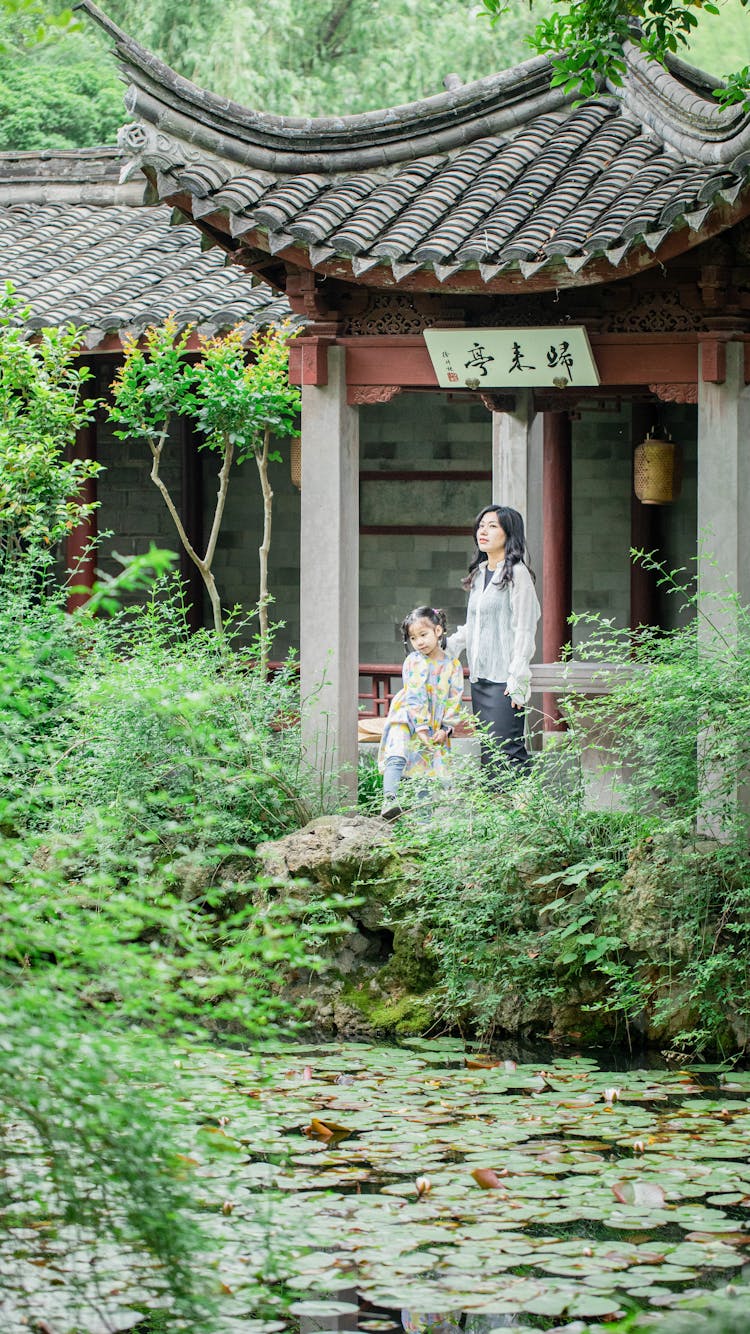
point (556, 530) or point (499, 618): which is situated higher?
point (556, 530)

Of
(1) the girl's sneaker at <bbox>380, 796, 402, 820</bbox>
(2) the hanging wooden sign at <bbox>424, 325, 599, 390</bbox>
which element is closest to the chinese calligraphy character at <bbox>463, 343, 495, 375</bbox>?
(2) the hanging wooden sign at <bbox>424, 325, 599, 390</bbox>

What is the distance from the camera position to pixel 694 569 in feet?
42.0

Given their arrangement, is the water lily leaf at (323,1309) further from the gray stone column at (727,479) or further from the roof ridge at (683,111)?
the roof ridge at (683,111)

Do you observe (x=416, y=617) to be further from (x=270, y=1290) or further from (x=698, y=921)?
(x=270, y=1290)

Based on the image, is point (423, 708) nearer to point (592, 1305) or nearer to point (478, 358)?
point (478, 358)

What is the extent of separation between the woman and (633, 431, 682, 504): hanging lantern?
2748 mm

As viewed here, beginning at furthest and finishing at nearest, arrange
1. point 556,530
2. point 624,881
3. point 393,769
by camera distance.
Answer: point 556,530 < point 393,769 < point 624,881

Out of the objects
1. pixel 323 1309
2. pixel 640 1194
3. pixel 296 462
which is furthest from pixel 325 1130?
pixel 296 462

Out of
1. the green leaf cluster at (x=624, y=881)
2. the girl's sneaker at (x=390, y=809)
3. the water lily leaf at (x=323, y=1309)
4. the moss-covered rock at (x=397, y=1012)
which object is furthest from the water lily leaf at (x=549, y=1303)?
the girl's sneaker at (x=390, y=809)

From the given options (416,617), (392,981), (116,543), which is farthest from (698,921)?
(116,543)

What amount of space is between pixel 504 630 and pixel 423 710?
1.77 ft

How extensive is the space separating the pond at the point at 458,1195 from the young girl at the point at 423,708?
85.4 inches

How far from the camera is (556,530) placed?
11367 mm

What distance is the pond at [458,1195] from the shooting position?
3787 mm
